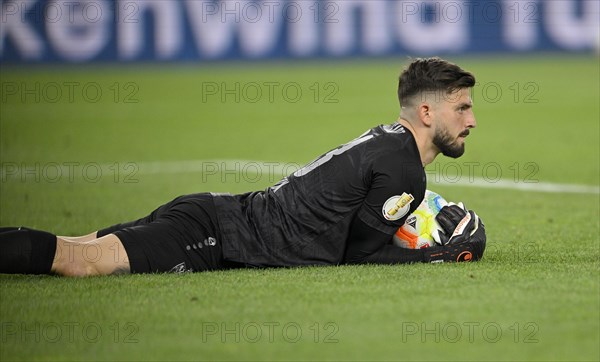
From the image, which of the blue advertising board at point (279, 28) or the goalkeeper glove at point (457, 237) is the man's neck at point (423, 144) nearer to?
the goalkeeper glove at point (457, 237)

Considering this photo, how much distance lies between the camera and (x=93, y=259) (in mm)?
6328

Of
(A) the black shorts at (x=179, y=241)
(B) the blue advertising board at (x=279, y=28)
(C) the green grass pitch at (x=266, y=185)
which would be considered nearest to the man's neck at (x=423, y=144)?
(C) the green grass pitch at (x=266, y=185)

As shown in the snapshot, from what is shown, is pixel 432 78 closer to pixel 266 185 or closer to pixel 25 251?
pixel 25 251

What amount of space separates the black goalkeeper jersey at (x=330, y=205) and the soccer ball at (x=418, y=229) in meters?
0.37

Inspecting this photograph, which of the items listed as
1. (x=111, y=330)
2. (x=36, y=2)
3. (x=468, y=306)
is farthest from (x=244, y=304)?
(x=36, y=2)

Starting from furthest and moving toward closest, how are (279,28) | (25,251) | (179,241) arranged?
(279,28) < (179,241) < (25,251)

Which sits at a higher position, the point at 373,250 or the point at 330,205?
the point at 330,205

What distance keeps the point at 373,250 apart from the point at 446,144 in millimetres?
769

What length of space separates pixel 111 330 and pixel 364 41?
24.5m

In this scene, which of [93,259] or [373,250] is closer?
[93,259]

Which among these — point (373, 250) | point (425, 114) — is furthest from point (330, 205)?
point (425, 114)

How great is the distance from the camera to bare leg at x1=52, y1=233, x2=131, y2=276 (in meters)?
6.34

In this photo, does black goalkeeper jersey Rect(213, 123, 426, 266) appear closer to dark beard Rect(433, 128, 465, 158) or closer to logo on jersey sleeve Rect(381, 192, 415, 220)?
logo on jersey sleeve Rect(381, 192, 415, 220)

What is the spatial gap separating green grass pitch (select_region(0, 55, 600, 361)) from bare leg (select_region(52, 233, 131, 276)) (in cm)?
11
